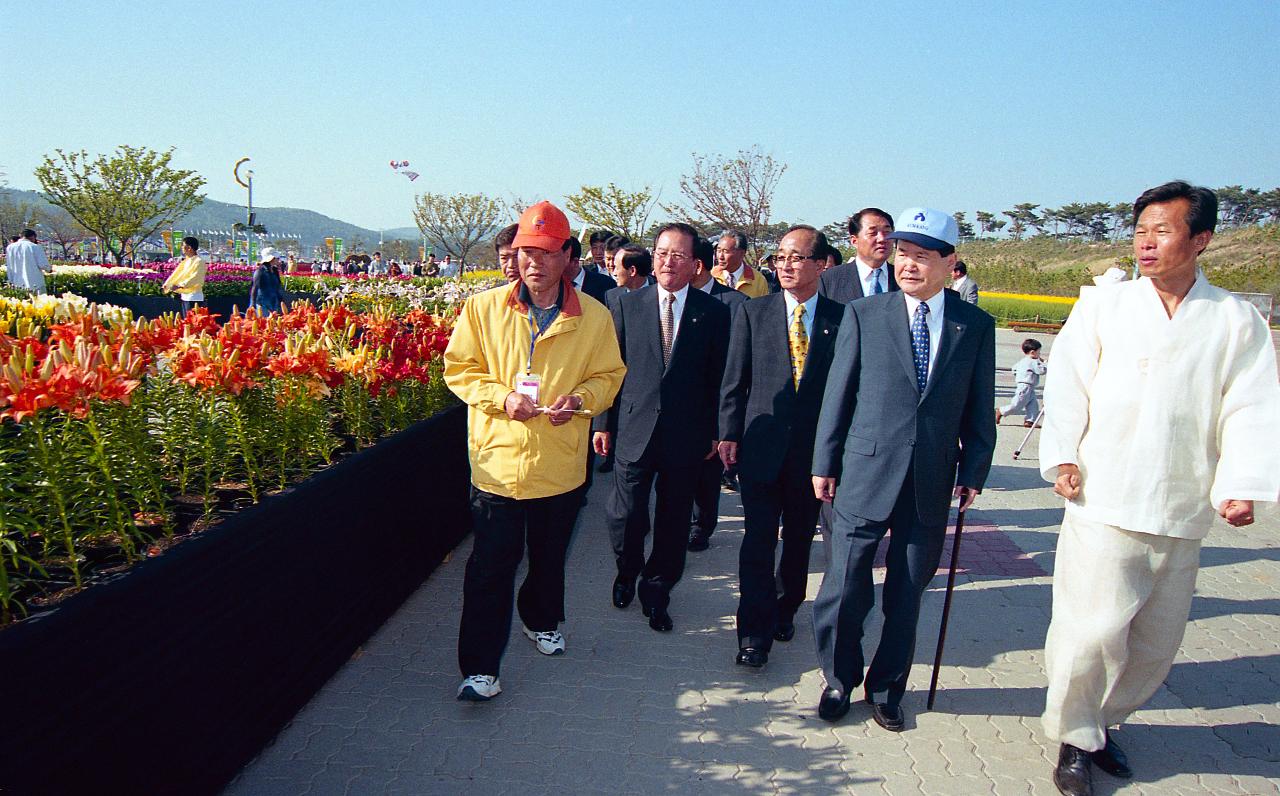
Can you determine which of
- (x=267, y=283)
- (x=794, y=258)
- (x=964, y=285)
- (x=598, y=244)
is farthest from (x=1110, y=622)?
(x=267, y=283)

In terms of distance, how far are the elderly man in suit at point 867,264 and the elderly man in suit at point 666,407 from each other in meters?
1.36

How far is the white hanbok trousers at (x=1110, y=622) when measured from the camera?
321 cm

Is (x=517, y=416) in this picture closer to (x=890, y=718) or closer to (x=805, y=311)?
(x=805, y=311)

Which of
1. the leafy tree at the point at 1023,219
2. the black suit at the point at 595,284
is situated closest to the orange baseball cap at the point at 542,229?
the black suit at the point at 595,284

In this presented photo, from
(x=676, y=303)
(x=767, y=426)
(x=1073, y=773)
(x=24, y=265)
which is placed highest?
(x=676, y=303)

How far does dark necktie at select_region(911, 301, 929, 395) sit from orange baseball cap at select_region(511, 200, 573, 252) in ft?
5.16

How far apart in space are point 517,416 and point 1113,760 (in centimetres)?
285

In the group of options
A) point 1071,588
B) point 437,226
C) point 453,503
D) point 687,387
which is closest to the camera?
point 1071,588

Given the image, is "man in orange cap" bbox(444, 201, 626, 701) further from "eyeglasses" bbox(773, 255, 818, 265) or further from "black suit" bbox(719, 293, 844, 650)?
"eyeglasses" bbox(773, 255, 818, 265)

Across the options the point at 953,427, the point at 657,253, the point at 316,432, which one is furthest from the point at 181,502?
the point at 953,427

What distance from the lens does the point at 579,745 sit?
340 cm

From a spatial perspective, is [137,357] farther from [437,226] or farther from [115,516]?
[437,226]

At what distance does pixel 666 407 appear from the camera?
177 inches

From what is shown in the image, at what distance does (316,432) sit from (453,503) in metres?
1.56
